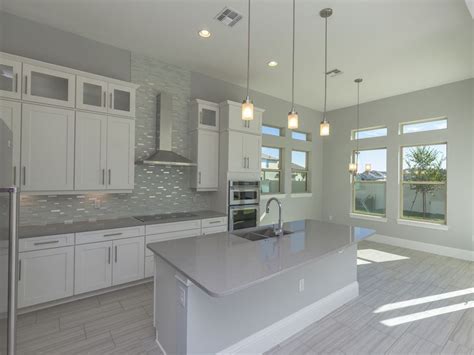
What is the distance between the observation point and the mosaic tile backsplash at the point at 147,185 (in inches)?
123

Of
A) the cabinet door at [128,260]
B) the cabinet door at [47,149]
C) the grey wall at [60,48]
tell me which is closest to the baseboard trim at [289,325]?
the cabinet door at [128,260]

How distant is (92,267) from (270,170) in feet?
13.3

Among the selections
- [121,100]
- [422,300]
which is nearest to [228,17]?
[121,100]

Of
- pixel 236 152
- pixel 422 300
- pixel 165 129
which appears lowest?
pixel 422 300

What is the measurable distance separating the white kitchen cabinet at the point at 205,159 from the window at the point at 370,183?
3576 mm

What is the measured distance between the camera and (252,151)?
4523mm

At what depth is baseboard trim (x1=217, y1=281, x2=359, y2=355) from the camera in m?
1.95

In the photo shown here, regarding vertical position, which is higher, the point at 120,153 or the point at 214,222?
the point at 120,153

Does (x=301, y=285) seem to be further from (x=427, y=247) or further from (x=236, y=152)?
(x=427, y=247)

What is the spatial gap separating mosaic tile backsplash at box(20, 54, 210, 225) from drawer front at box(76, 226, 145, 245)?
0.58m

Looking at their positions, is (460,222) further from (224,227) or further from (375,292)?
(224,227)

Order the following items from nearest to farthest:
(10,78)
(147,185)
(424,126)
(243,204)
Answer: (10,78)
(147,185)
(243,204)
(424,126)

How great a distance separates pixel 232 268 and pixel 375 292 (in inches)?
104

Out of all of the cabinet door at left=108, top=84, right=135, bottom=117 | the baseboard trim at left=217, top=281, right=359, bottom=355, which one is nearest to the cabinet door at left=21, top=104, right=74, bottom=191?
the cabinet door at left=108, top=84, right=135, bottom=117
